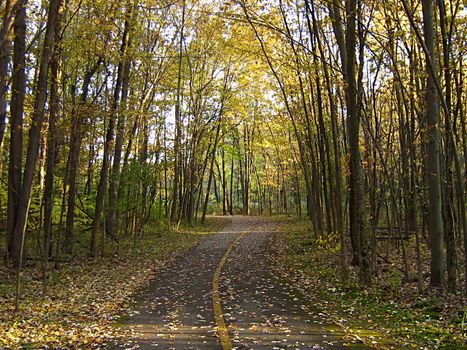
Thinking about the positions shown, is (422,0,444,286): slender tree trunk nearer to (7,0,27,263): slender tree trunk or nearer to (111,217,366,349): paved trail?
(111,217,366,349): paved trail

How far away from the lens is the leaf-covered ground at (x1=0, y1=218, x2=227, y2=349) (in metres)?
6.38

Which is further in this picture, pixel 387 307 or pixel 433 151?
pixel 433 151

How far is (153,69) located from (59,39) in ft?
30.1

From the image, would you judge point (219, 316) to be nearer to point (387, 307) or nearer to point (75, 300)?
point (387, 307)

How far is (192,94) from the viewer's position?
27.4 meters

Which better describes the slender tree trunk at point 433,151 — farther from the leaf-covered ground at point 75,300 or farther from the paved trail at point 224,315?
the leaf-covered ground at point 75,300

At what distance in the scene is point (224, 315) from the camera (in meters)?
7.52

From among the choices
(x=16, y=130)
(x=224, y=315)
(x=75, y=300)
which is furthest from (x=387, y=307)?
(x=16, y=130)

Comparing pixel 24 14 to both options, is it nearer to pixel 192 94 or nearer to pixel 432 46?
pixel 432 46

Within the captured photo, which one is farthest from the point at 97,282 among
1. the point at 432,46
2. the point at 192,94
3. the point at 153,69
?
the point at 192,94

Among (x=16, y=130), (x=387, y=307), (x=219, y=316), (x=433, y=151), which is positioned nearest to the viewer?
(x=219, y=316)

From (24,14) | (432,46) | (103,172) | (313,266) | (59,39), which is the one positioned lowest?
(313,266)

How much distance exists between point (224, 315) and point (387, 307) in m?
3.18

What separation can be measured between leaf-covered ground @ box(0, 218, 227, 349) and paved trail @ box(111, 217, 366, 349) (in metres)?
0.54
